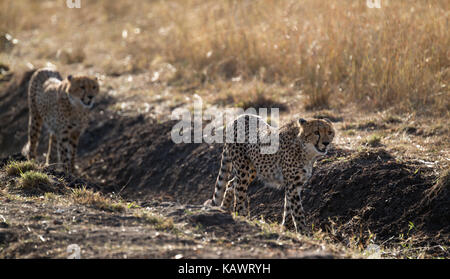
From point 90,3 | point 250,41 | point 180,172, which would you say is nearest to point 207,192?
point 180,172

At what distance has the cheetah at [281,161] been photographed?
15.9 feet

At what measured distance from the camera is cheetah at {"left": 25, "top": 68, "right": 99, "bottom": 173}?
698cm

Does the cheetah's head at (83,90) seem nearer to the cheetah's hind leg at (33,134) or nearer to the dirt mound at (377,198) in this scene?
the cheetah's hind leg at (33,134)

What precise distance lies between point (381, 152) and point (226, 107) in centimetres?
249

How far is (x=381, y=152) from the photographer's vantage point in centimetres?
568

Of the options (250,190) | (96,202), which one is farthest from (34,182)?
(250,190)

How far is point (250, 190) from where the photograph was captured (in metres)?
6.00

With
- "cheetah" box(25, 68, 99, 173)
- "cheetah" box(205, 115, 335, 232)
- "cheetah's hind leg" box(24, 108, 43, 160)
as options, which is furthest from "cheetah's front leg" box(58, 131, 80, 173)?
"cheetah" box(205, 115, 335, 232)

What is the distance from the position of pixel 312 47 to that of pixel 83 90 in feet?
9.57

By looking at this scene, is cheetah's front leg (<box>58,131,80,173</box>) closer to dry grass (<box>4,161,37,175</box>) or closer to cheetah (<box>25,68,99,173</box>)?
cheetah (<box>25,68,99,173</box>)

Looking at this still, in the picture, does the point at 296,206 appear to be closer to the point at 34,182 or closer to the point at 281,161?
the point at 281,161

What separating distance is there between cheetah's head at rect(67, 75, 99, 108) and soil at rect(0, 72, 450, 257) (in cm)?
87
